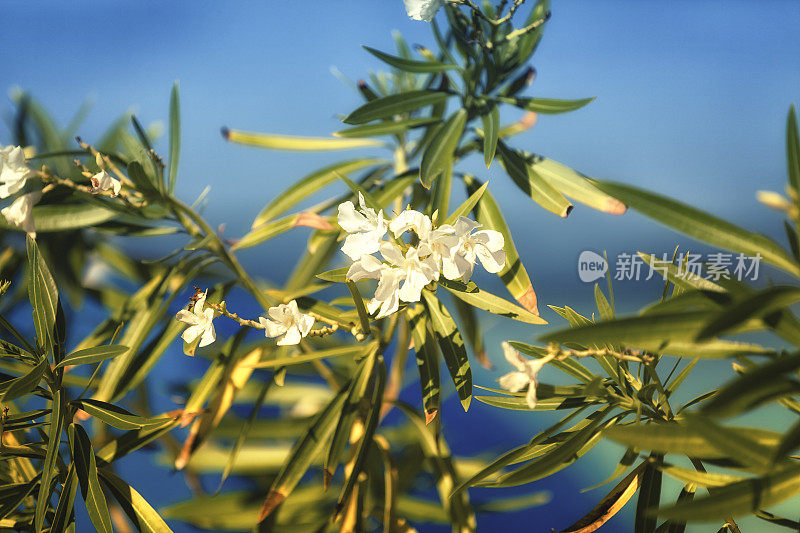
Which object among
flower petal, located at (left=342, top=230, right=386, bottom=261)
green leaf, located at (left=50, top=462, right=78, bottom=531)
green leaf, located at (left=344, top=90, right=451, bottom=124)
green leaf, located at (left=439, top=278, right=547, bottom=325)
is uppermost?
green leaf, located at (left=344, top=90, right=451, bottom=124)

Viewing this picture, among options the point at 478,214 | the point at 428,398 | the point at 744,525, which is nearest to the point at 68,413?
the point at 428,398

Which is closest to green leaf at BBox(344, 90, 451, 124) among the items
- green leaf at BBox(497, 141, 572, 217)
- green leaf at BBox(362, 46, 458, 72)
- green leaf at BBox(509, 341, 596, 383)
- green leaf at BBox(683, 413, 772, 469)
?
green leaf at BBox(362, 46, 458, 72)

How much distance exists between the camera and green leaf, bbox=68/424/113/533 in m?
0.69

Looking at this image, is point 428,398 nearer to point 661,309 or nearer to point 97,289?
point 661,309

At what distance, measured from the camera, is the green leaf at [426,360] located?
0.77 metres

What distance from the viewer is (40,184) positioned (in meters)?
1.23

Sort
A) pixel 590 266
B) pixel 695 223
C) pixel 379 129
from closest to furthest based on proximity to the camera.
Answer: pixel 695 223, pixel 590 266, pixel 379 129

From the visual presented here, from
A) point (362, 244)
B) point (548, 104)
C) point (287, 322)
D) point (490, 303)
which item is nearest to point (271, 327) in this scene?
point (287, 322)

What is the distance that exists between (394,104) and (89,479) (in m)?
0.68

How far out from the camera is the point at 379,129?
999 mm

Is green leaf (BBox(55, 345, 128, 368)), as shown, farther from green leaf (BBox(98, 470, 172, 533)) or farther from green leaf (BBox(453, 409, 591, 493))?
green leaf (BBox(453, 409, 591, 493))

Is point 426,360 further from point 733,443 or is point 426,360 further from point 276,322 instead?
point 733,443

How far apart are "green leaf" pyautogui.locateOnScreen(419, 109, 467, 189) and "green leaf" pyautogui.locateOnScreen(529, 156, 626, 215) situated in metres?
0.13

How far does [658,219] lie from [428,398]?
0.37 meters
